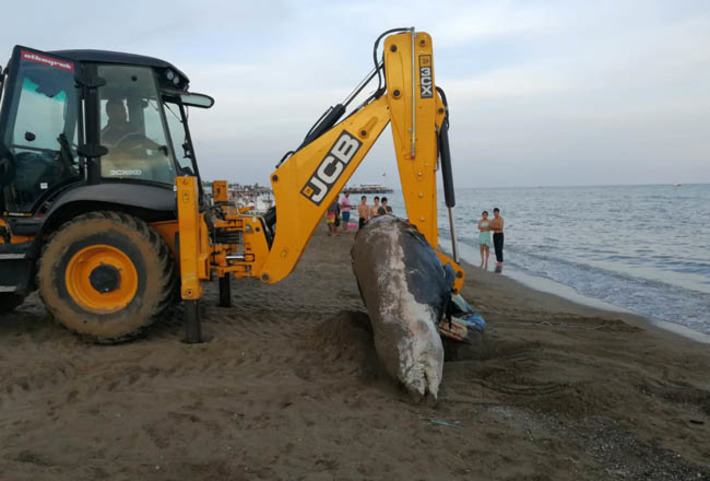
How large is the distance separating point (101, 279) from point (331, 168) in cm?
239

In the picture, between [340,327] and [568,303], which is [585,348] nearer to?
[340,327]

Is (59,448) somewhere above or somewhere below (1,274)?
below

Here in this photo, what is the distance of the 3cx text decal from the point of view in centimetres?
493

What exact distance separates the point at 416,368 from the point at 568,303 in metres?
6.88

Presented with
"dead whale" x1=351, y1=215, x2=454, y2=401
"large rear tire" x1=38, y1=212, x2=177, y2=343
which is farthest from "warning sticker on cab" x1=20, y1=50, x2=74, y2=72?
"dead whale" x1=351, y1=215, x2=454, y2=401

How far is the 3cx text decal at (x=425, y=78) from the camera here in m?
4.93

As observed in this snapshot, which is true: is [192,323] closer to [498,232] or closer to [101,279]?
[101,279]

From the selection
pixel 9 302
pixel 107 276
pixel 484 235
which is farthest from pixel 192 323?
pixel 484 235

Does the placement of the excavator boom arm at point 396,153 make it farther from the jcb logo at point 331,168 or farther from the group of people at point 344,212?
the group of people at point 344,212

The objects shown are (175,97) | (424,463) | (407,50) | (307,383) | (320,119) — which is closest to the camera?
(424,463)

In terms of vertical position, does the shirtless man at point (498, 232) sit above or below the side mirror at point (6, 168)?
below

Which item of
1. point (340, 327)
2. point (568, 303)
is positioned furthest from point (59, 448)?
point (568, 303)

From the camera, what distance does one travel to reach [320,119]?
Answer: 5.40 meters

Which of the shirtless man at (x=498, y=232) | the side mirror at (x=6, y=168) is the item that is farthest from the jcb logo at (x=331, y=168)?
the shirtless man at (x=498, y=232)
